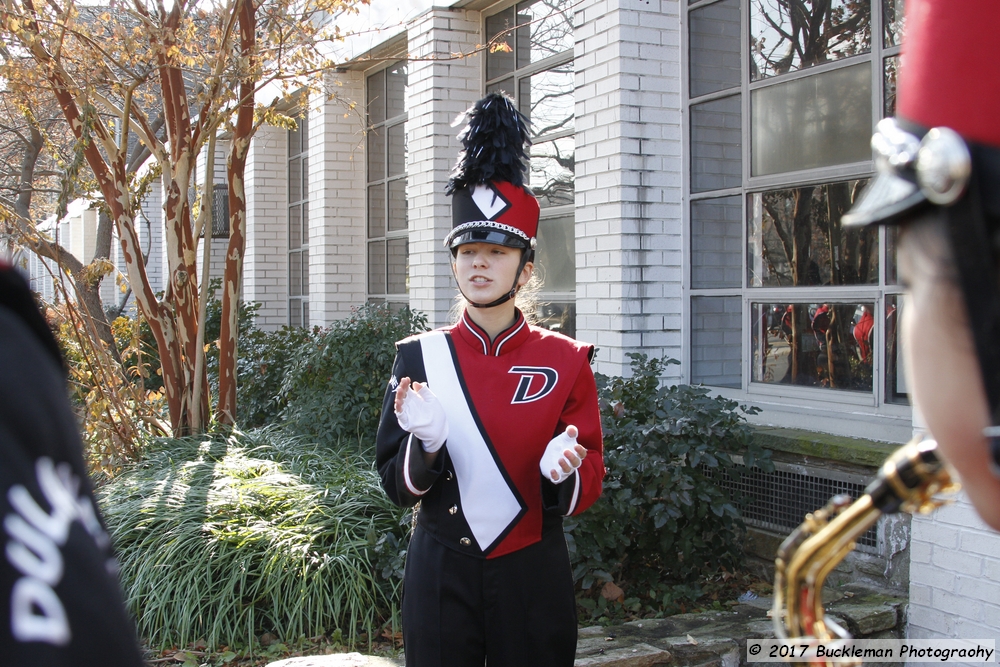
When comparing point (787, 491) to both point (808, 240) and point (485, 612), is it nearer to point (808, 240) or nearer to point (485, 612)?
point (808, 240)

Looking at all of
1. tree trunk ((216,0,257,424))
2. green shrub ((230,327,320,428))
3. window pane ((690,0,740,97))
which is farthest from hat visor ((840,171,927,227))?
green shrub ((230,327,320,428))

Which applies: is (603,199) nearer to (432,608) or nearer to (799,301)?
(799,301)

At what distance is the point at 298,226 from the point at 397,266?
304 centimetres

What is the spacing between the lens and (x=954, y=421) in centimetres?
90

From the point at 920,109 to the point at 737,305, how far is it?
176 inches

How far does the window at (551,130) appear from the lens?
6703mm

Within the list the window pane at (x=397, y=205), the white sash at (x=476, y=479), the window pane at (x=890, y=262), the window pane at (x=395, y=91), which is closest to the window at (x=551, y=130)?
the window pane at (x=395, y=91)

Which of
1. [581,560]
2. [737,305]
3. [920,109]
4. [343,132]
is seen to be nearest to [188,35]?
[343,132]

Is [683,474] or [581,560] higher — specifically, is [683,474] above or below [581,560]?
above

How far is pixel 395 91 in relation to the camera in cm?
966

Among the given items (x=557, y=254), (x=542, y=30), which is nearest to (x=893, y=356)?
(x=557, y=254)

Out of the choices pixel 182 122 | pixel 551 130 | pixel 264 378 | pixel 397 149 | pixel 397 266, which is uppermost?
pixel 397 149

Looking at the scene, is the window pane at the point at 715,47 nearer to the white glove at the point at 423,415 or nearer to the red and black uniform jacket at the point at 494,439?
the red and black uniform jacket at the point at 494,439

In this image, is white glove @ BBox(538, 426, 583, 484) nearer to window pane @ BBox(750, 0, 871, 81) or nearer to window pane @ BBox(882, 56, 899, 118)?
window pane @ BBox(882, 56, 899, 118)
